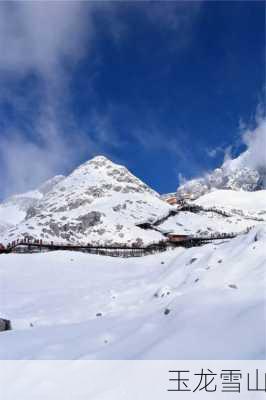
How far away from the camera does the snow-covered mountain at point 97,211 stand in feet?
261

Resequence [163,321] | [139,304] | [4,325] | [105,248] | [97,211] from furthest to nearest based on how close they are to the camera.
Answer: [97,211], [105,248], [139,304], [4,325], [163,321]

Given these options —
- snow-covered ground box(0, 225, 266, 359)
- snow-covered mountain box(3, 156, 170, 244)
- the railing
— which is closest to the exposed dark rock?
snow-covered ground box(0, 225, 266, 359)

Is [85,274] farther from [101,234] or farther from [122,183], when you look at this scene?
[122,183]

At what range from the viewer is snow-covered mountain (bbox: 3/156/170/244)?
79.5m

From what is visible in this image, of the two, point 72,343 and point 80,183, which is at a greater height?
point 80,183

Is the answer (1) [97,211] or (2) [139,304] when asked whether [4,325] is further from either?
(1) [97,211]

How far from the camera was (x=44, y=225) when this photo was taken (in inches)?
3147

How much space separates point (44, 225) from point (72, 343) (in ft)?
233

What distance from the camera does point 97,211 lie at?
92875mm

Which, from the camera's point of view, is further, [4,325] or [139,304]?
[139,304]

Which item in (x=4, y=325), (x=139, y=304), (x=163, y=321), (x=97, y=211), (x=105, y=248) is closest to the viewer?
(x=163, y=321)

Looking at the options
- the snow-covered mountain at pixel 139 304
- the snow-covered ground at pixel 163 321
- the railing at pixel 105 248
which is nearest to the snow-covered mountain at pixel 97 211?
the railing at pixel 105 248

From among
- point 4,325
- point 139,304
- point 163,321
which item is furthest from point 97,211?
point 163,321
